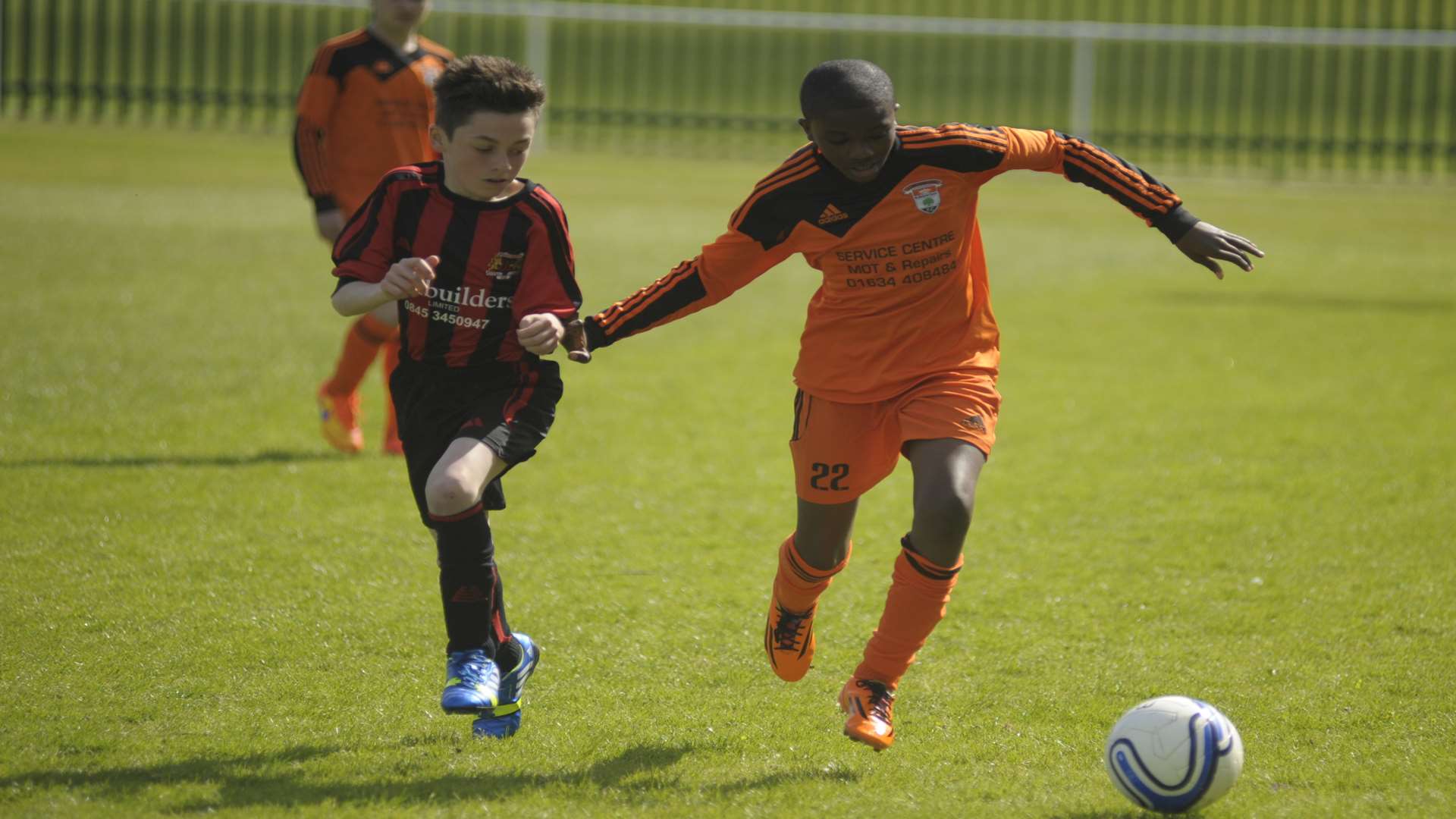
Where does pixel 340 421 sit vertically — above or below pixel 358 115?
below

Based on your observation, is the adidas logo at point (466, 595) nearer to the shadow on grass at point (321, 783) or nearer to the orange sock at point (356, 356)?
the shadow on grass at point (321, 783)

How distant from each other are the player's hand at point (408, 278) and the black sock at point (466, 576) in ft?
1.89

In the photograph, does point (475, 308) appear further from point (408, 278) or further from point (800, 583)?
point (800, 583)

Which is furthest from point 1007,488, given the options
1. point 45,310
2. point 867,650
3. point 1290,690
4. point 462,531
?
point 45,310

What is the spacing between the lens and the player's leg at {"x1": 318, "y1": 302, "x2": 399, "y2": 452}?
7219mm

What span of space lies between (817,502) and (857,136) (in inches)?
40.9

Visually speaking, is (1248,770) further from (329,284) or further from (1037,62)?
(1037,62)

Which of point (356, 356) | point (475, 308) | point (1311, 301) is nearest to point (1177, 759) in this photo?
point (475, 308)

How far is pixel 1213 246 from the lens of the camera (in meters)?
4.16

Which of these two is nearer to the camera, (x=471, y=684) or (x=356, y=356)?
(x=471, y=684)

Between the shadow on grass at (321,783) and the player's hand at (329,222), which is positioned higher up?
the player's hand at (329,222)

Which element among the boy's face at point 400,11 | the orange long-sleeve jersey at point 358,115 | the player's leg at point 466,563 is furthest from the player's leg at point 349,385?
the player's leg at point 466,563

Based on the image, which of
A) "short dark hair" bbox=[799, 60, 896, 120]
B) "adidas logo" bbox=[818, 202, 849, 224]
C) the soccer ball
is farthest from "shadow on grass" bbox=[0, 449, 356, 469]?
the soccer ball

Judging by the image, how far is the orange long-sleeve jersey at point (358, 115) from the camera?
284 inches
